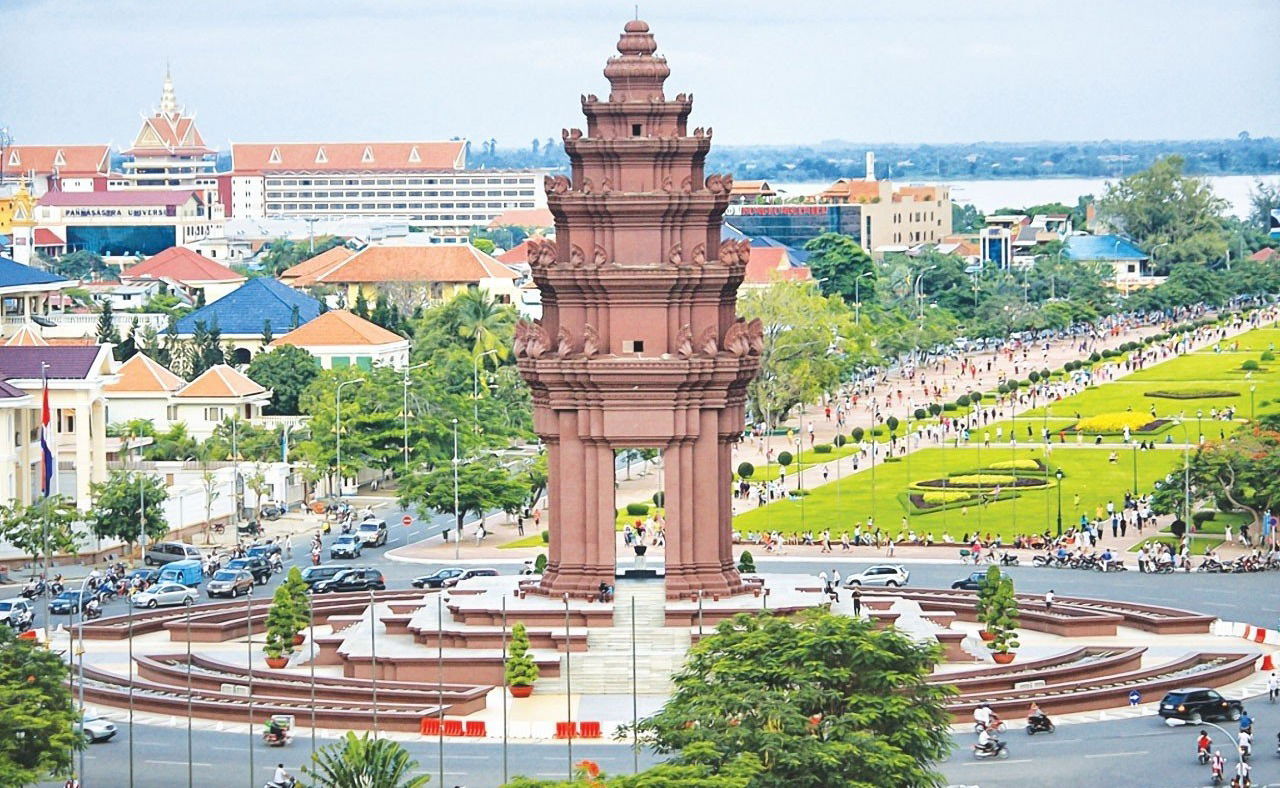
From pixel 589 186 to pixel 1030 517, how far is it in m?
41.4

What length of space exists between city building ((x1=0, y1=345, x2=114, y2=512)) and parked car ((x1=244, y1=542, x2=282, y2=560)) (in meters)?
9.00

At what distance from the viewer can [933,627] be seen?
278ft

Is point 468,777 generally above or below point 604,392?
below

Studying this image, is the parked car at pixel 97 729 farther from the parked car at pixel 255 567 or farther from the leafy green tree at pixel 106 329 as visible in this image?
the leafy green tree at pixel 106 329

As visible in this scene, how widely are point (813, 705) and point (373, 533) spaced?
5503 cm

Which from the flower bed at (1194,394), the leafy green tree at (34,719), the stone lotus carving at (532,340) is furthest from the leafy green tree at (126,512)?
the flower bed at (1194,394)

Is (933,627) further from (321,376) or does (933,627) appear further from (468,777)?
(321,376)

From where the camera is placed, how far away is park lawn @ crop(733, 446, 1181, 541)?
119m

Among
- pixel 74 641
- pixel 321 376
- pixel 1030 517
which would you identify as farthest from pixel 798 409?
pixel 74 641

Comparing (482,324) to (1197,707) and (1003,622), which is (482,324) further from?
(1197,707)

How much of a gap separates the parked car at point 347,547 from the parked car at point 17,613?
645 inches

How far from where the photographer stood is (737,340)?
8438cm

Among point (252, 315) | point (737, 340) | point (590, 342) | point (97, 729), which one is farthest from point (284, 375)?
point (97, 729)

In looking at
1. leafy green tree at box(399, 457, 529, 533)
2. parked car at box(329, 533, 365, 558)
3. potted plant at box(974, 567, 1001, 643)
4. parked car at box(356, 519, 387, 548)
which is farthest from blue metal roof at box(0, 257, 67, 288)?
potted plant at box(974, 567, 1001, 643)
